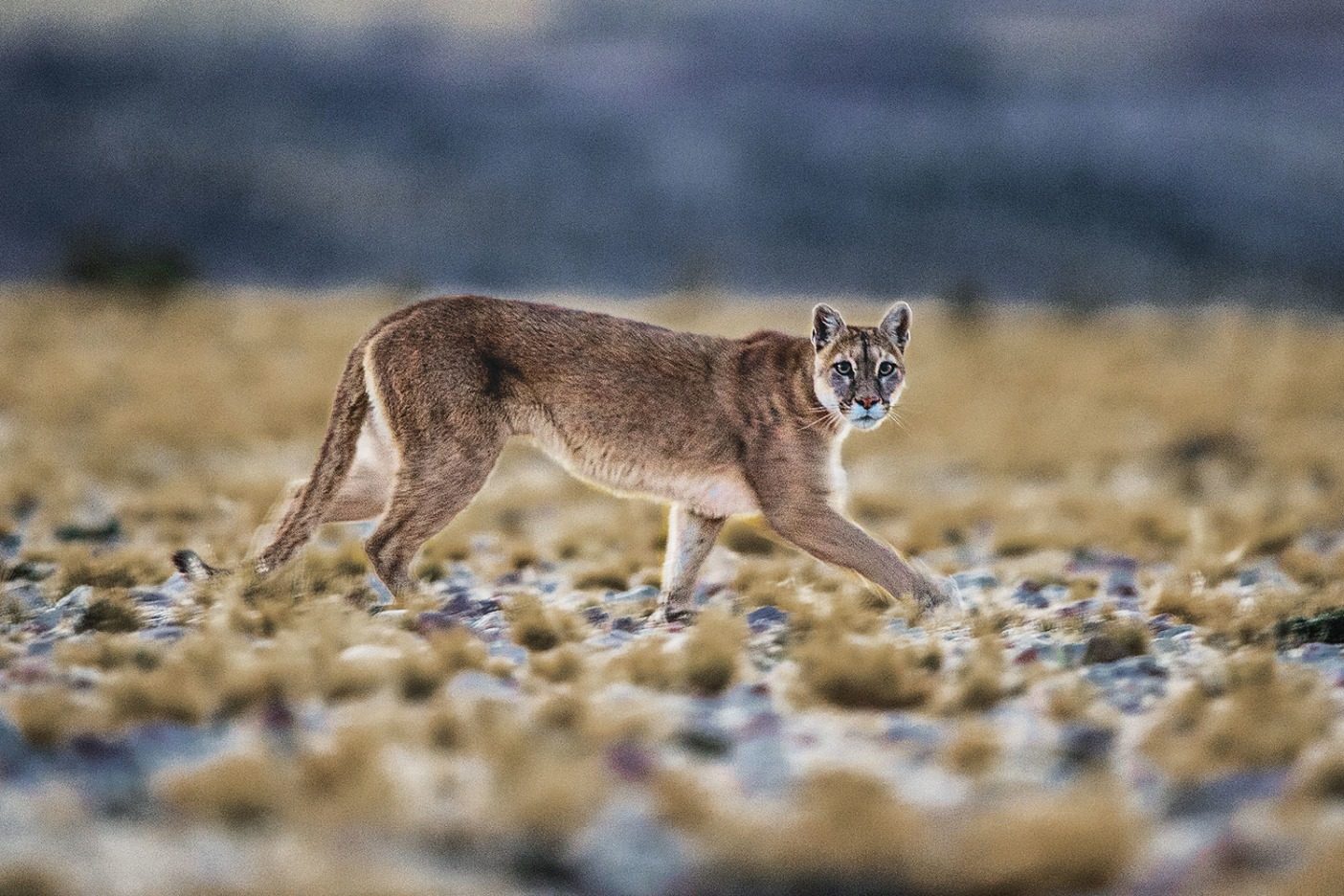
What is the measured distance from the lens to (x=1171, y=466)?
19219 millimetres

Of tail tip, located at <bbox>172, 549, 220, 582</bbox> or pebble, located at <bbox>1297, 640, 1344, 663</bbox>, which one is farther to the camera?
tail tip, located at <bbox>172, 549, 220, 582</bbox>

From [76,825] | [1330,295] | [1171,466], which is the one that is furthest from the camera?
[1330,295]

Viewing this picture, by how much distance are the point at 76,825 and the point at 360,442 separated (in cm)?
443

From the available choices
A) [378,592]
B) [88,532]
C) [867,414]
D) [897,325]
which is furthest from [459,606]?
[88,532]

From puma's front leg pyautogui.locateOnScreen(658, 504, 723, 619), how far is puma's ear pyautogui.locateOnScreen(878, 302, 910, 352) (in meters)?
1.66

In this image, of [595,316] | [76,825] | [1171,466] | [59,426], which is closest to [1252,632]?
[595,316]

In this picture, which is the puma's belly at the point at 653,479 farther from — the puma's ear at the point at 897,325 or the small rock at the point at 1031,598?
the small rock at the point at 1031,598

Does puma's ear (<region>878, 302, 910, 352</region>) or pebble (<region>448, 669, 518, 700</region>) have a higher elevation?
puma's ear (<region>878, 302, 910, 352</region>)

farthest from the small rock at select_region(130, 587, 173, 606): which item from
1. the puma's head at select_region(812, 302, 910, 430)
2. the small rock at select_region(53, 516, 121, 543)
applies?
the puma's head at select_region(812, 302, 910, 430)

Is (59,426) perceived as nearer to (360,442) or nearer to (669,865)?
Answer: (360,442)

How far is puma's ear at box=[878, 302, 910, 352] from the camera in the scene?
8711 millimetres

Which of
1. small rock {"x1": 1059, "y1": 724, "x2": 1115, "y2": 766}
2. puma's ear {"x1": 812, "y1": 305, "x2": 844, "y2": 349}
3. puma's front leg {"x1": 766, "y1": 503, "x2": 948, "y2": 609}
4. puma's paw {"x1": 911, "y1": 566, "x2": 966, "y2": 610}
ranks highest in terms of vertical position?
puma's ear {"x1": 812, "y1": 305, "x2": 844, "y2": 349}

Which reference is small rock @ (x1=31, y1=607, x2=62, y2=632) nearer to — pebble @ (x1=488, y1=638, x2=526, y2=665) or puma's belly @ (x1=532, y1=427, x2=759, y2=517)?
pebble @ (x1=488, y1=638, x2=526, y2=665)

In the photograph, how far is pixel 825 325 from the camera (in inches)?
334
